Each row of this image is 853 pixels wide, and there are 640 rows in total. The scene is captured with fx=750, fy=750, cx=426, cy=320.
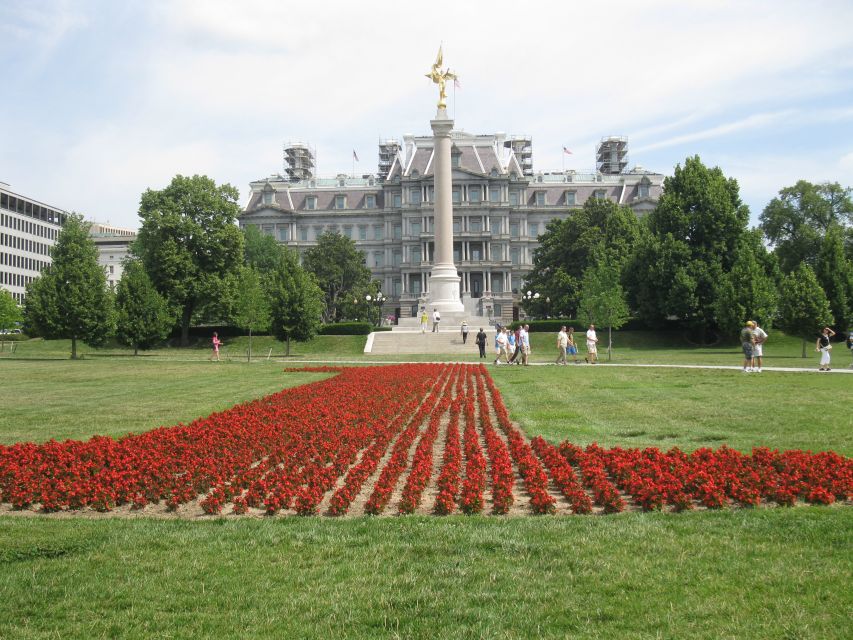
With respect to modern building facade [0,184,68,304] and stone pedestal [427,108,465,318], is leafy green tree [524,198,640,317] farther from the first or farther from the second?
modern building facade [0,184,68,304]

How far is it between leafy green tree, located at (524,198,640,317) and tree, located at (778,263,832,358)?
830 inches

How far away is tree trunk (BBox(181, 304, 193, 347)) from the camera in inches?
2394

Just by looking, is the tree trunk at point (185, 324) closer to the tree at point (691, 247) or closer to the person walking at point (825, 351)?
the tree at point (691, 247)

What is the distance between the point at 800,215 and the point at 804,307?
3344 centimetres

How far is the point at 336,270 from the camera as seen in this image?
82312mm

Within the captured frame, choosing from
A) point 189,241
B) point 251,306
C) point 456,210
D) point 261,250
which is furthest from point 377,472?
point 456,210

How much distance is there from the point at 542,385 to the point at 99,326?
33043 mm

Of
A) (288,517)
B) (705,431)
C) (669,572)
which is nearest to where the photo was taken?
(669,572)

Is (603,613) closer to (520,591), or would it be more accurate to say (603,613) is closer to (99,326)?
(520,591)

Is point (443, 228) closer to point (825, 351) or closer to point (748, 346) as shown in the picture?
point (748, 346)

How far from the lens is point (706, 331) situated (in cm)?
5603

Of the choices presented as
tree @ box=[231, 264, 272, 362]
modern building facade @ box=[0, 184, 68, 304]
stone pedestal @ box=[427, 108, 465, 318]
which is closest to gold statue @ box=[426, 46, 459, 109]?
stone pedestal @ box=[427, 108, 465, 318]

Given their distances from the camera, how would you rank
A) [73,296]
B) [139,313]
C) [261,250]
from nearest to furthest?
[73,296] < [139,313] < [261,250]

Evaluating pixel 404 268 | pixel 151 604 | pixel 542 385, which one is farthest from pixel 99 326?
pixel 404 268
